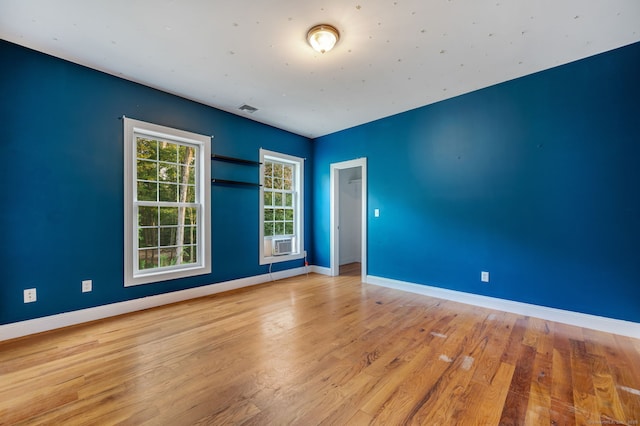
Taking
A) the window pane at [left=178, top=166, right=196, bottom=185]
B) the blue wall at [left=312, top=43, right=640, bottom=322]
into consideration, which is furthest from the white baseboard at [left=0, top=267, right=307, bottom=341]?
the blue wall at [left=312, top=43, right=640, bottom=322]

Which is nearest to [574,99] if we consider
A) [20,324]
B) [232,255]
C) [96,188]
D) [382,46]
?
[382,46]

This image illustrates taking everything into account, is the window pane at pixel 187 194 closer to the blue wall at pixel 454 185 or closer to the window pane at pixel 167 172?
the window pane at pixel 167 172

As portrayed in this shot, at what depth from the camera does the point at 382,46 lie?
2.51 meters

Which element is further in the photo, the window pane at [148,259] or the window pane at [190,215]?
the window pane at [190,215]

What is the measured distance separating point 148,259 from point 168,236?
1.20ft

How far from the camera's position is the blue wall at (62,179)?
98.0 inches

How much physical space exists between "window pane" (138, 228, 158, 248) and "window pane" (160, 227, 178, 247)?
7 cm

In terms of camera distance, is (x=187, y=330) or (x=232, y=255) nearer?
(x=187, y=330)

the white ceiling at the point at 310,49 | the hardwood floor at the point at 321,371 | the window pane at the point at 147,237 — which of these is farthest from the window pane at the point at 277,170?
the hardwood floor at the point at 321,371

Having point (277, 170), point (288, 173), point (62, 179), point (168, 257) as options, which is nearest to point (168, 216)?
point (168, 257)

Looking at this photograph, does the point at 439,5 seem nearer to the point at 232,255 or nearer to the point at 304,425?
the point at 304,425

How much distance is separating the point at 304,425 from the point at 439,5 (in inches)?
117

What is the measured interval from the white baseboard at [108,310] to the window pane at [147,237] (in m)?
0.66

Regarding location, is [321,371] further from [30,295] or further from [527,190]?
[527,190]
